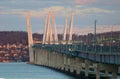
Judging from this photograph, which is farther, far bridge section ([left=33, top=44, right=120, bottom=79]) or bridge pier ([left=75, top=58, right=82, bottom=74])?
bridge pier ([left=75, top=58, right=82, bottom=74])

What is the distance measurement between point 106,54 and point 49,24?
117 m

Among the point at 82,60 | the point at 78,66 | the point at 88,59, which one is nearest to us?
the point at 88,59

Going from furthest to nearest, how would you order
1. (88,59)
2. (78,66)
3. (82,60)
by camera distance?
(78,66) < (82,60) < (88,59)

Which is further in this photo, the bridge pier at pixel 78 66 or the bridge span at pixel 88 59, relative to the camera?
the bridge pier at pixel 78 66

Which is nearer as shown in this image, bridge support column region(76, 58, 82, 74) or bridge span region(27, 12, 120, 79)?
bridge span region(27, 12, 120, 79)

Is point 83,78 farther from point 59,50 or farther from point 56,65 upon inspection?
point 56,65

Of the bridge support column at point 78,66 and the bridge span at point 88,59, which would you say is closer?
the bridge span at point 88,59

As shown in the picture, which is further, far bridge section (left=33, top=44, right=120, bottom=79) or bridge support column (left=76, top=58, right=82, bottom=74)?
bridge support column (left=76, top=58, right=82, bottom=74)

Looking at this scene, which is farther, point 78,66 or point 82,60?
point 78,66

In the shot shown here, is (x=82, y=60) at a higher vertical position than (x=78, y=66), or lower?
higher

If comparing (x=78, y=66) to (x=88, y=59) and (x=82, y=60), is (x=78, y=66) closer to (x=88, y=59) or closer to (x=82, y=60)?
(x=82, y=60)

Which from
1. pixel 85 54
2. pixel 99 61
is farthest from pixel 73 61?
pixel 99 61

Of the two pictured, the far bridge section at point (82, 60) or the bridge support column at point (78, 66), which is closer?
the far bridge section at point (82, 60)

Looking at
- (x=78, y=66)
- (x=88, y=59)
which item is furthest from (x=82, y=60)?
(x=88, y=59)
